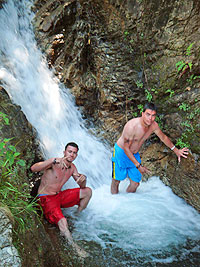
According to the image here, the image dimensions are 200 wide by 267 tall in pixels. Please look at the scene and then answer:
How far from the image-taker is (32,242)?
2.06 meters

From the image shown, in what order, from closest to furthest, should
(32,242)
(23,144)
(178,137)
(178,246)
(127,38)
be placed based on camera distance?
(32,242) < (178,246) < (23,144) < (178,137) < (127,38)

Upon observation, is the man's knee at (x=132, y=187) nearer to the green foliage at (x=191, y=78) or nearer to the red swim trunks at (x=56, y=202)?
the red swim trunks at (x=56, y=202)

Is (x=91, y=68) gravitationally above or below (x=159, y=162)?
above

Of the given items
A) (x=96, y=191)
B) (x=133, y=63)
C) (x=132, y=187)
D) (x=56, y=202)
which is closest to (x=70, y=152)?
(x=56, y=202)

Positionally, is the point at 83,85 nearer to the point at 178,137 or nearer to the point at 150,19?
the point at 150,19

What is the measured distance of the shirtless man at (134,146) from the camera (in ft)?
12.3

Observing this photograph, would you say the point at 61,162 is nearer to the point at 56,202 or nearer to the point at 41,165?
the point at 41,165

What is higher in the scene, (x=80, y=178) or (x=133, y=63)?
(x=133, y=63)

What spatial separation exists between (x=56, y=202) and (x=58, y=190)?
186 millimetres

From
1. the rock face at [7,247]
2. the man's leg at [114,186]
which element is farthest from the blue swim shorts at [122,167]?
the rock face at [7,247]

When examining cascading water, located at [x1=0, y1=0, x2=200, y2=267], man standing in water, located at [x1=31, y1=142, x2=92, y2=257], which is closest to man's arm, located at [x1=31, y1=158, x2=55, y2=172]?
man standing in water, located at [x1=31, y1=142, x2=92, y2=257]

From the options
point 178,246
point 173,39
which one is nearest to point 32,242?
point 178,246

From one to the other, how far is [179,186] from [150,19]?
3.38 m

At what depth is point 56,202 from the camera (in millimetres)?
3318
